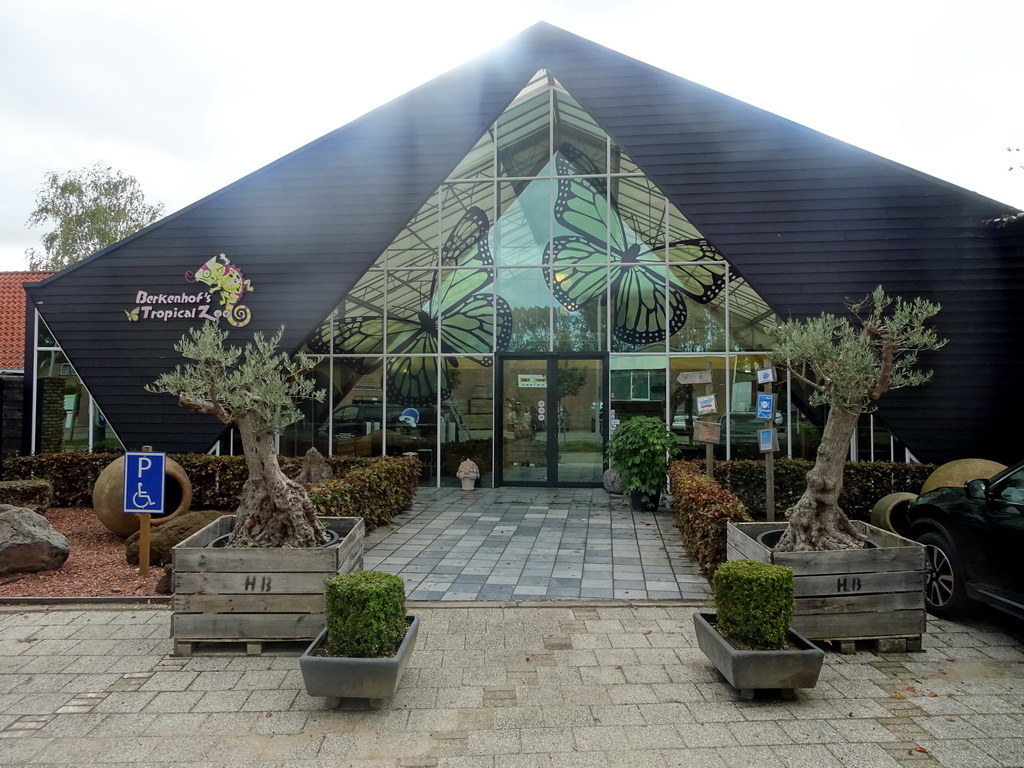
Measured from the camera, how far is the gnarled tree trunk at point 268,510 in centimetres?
442

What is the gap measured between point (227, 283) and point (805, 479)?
8.68 m

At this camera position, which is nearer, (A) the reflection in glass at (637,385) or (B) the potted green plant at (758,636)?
(B) the potted green plant at (758,636)

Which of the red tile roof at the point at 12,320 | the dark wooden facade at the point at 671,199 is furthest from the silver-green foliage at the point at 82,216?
the dark wooden facade at the point at 671,199

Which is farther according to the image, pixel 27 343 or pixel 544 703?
pixel 27 343

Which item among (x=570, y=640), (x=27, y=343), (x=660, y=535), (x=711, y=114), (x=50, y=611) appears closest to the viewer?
(x=570, y=640)

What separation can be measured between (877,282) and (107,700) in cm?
943

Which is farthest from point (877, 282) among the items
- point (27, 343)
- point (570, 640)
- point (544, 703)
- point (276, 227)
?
point (27, 343)

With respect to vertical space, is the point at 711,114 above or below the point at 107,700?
above

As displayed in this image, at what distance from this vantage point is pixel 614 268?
37.7 feet

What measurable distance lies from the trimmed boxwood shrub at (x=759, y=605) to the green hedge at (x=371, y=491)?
308cm

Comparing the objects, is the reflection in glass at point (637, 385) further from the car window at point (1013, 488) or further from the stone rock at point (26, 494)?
the stone rock at point (26, 494)

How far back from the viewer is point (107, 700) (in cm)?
352

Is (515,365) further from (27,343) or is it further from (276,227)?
(27,343)

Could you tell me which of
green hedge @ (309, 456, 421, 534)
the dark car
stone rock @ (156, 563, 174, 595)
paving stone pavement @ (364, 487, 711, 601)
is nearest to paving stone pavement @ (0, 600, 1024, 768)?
the dark car
